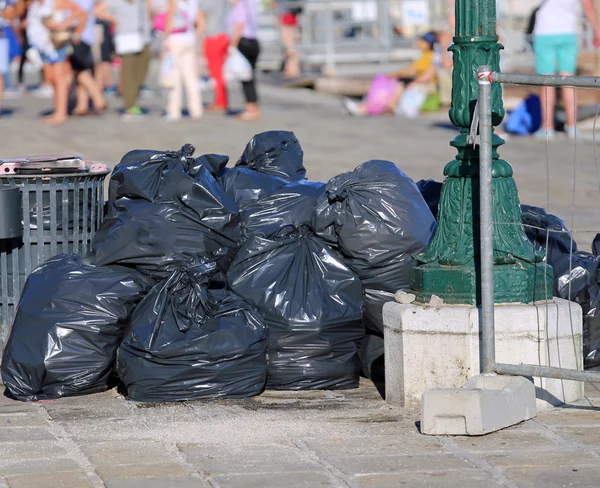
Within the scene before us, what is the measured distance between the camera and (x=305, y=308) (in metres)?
5.16

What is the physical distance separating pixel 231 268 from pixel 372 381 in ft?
2.73

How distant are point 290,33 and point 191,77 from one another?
7.90 metres

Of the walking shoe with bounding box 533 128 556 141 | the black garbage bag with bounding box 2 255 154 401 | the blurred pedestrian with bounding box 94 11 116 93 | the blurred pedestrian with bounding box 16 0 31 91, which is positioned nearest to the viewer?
the black garbage bag with bounding box 2 255 154 401

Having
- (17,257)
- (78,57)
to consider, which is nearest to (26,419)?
(17,257)

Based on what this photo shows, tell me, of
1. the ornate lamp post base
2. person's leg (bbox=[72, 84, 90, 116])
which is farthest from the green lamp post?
person's leg (bbox=[72, 84, 90, 116])

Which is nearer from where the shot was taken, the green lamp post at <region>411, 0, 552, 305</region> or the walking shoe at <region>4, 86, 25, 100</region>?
the green lamp post at <region>411, 0, 552, 305</region>

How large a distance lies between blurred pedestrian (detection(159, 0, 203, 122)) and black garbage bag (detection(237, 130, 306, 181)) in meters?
7.92

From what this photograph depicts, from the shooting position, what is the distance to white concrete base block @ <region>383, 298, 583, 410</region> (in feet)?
15.3

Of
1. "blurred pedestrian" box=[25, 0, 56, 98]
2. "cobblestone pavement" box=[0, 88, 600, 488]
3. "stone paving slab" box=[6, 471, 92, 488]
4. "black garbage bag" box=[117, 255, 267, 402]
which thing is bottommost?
"cobblestone pavement" box=[0, 88, 600, 488]

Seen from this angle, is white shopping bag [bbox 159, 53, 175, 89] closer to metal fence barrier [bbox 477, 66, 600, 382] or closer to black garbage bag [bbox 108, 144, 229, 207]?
black garbage bag [bbox 108, 144, 229, 207]

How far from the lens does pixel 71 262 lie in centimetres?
529

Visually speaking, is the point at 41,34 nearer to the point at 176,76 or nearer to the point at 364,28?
the point at 176,76

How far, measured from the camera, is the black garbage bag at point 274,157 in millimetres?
6289

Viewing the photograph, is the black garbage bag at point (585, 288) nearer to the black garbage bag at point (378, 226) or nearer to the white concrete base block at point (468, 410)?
the black garbage bag at point (378, 226)
